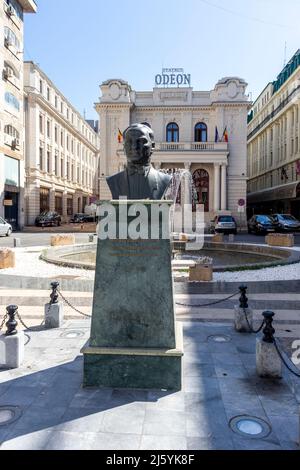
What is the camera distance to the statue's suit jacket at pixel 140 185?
188 inches

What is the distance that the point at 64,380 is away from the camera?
4.55 metres

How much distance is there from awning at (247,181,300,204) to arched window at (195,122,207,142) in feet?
33.3

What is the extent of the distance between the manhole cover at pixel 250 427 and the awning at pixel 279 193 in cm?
3362

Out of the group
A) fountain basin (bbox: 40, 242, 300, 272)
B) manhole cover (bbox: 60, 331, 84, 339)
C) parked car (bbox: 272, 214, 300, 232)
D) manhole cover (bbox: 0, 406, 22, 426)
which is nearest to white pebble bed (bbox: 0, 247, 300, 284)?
fountain basin (bbox: 40, 242, 300, 272)

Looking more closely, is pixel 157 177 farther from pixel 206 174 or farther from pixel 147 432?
pixel 206 174

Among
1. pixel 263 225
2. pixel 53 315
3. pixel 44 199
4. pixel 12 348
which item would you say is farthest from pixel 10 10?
pixel 12 348

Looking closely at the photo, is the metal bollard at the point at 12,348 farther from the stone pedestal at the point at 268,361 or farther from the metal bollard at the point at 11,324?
the stone pedestal at the point at 268,361

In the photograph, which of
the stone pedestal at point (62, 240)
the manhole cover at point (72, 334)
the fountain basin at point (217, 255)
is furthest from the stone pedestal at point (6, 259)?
the manhole cover at point (72, 334)

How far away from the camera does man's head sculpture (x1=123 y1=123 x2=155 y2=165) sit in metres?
4.65

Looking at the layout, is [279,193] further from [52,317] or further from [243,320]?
[52,317]

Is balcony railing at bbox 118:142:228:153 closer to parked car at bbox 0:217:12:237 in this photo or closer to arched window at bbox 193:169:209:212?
arched window at bbox 193:169:209:212

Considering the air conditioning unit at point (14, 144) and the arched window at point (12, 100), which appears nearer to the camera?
the arched window at point (12, 100)

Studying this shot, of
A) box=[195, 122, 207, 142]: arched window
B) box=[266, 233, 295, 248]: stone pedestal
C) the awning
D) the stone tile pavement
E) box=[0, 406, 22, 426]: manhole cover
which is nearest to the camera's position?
the stone tile pavement

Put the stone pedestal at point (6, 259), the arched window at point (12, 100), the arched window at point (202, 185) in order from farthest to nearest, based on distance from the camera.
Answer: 1. the arched window at point (202, 185)
2. the arched window at point (12, 100)
3. the stone pedestal at point (6, 259)
